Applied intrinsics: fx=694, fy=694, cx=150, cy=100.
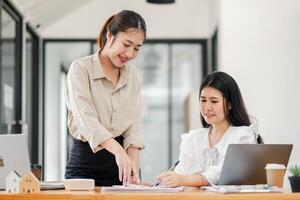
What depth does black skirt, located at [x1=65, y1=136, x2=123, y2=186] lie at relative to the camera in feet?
9.26

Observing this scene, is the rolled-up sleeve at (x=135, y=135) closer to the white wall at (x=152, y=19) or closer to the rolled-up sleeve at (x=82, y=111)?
the rolled-up sleeve at (x=82, y=111)

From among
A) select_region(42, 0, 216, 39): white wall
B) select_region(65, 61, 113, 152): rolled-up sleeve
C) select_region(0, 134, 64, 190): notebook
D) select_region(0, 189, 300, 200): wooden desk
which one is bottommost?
select_region(0, 189, 300, 200): wooden desk

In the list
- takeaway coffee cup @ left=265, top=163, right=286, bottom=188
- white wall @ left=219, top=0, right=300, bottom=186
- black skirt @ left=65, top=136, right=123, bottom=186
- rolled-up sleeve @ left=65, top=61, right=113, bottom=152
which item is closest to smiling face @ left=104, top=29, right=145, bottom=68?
rolled-up sleeve @ left=65, top=61, right=113, bottom=152

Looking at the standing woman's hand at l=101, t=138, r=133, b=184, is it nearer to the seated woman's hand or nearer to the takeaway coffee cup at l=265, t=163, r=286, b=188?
the seated woman's hand

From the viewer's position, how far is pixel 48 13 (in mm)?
7332

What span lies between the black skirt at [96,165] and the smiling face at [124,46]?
33cm

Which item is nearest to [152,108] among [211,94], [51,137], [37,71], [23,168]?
[51,137]

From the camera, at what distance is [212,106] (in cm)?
302

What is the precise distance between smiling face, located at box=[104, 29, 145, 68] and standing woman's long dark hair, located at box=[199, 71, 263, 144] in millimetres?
424

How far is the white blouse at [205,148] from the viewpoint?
9.58 feet

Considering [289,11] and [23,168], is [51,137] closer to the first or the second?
[289,11]

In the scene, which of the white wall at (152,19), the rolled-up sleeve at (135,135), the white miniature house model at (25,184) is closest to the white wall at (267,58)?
the white wall at (152,19)

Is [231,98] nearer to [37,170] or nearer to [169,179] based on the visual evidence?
[169,179]

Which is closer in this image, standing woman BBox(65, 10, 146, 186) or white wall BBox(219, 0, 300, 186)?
standing woman BBox(65, 10, 146, 186)
